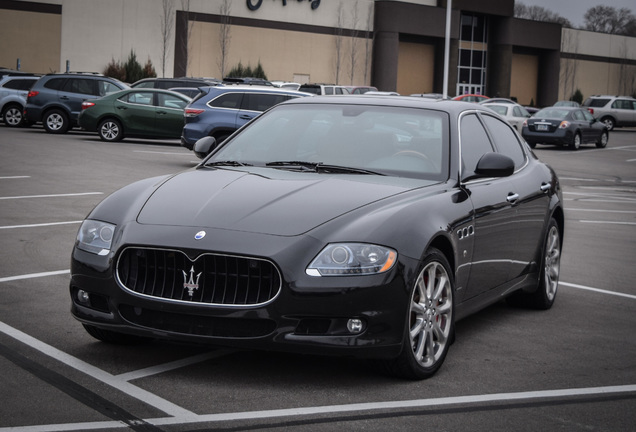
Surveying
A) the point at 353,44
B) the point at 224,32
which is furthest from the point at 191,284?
the point at 353,44

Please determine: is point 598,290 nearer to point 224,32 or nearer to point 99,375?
point 99,375

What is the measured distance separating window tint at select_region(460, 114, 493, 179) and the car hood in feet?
1.72

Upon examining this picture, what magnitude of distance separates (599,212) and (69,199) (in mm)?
8302

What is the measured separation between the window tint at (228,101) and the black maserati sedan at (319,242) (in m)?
14.8

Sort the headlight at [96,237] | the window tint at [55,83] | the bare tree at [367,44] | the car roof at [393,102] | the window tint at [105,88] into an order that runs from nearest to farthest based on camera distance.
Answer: the headlight at [96,237] < the car roof at [393,102] < the window tint at [55,83] < the window tint at [105,88] < the bare tree at [367,44]

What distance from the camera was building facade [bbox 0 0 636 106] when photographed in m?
54.5

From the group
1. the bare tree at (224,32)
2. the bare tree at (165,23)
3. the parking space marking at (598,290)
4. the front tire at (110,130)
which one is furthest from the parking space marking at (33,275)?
the bare tree at (224,32)

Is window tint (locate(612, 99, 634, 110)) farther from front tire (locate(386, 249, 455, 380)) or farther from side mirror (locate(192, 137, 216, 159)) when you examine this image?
front tire (locate(386, 249, 455, 380))

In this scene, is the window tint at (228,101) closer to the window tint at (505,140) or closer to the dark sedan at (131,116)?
the dark sedan at (131,116)

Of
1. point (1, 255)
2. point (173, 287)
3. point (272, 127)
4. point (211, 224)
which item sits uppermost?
point (272, 127)

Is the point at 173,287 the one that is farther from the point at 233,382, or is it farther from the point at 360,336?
the point at 360,336

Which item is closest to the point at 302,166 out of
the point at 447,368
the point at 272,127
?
the point at 272,127

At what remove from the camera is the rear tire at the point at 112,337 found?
5605 millimetres

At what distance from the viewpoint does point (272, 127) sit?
6.68m
